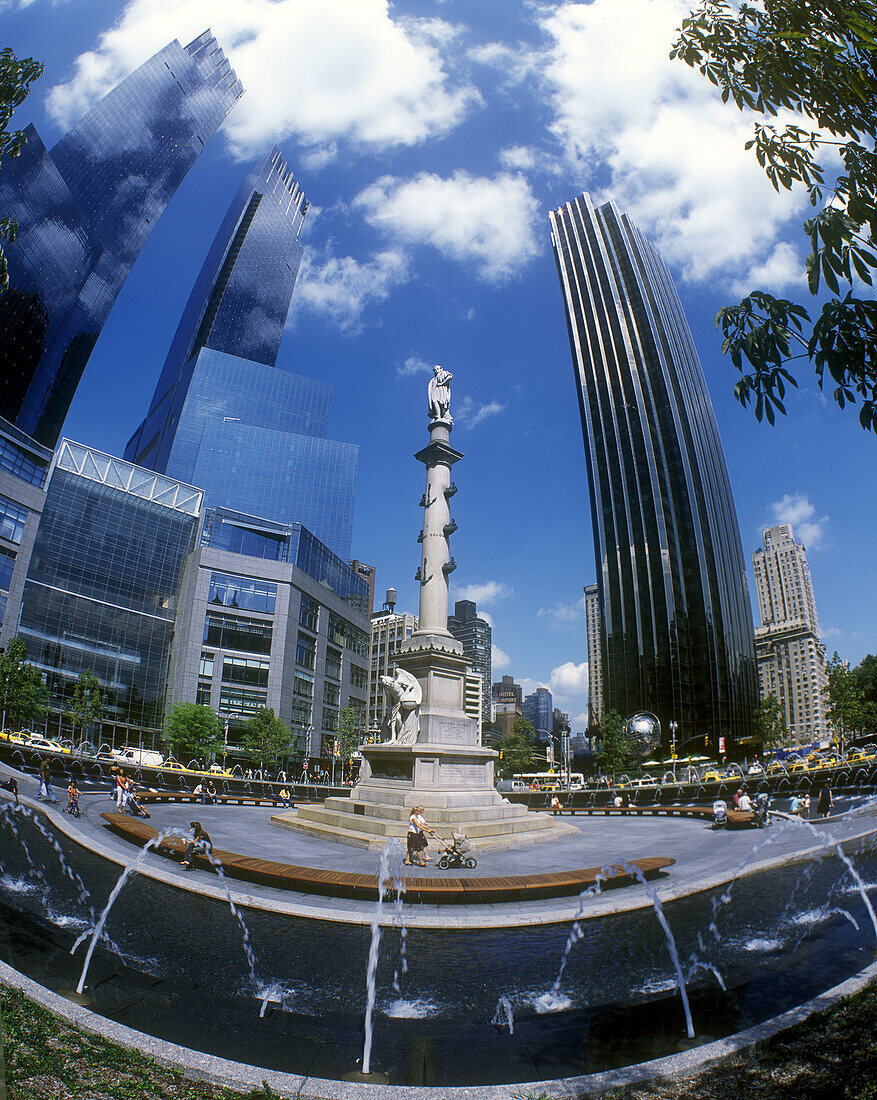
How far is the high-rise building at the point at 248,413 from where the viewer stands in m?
120

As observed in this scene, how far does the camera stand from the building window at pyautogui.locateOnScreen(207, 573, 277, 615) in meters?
76.4

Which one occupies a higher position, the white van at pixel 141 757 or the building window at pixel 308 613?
the building window at pixel 308 613

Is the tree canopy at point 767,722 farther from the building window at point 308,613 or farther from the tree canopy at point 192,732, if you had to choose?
the tree canopy at point 192,732

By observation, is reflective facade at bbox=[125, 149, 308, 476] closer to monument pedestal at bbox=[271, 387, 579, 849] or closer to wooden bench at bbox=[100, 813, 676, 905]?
monument pedestal at bbox=[271, 387, 579, 849]

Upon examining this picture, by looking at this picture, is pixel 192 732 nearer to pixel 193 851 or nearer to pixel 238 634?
pixel 238 634

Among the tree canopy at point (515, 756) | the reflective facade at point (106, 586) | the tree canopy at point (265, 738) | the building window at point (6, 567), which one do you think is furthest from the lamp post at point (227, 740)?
the tree canopy at point (515, 756)

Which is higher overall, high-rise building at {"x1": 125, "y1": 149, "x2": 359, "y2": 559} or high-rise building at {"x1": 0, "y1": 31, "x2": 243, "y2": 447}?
high-rise building at {"x1": 125, "y1": 149, "x2": 359, "y2": 559}

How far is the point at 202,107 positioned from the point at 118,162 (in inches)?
577

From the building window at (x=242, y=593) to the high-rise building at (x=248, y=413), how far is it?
42764 mm

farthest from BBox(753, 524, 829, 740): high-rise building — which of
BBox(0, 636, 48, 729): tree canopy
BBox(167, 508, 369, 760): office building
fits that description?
BBox(167, 508, 369, 760): office building

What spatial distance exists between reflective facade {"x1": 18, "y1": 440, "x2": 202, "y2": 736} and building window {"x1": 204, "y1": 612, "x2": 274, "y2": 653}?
6437mm

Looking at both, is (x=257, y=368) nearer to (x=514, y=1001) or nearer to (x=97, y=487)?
(x=97, y=487)

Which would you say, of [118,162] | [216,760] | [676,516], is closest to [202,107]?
[118,162]

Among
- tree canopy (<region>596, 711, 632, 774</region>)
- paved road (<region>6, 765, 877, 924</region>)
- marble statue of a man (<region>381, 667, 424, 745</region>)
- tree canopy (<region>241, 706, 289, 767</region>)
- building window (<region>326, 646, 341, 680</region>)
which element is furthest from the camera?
building window (<region>326, 646, 341, 680</region>)
